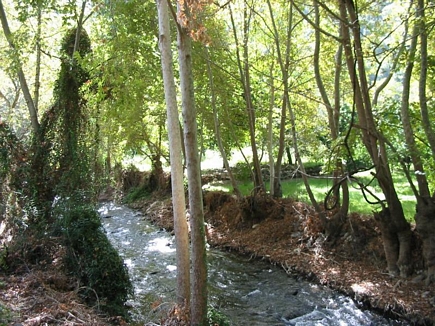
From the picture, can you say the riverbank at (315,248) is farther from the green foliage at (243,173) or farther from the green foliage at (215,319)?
the green foliage at (215,319)

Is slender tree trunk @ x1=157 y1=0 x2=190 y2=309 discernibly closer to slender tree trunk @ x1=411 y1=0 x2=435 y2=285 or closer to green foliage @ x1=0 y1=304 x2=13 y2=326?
green foliage @ x1=0 y1=304 x2=13 y2=326

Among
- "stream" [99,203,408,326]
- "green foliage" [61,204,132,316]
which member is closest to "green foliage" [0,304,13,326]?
"green foliage" [61,204,132,316]

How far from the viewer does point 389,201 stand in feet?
22.7

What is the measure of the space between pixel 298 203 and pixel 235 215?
2291 mm

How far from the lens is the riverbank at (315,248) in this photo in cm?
629

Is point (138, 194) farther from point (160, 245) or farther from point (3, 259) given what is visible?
point (3, 259)

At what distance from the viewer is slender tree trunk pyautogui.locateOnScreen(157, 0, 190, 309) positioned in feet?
16.2

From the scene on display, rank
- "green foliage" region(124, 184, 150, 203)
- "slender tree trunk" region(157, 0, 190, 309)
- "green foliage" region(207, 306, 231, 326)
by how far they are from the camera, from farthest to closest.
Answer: "green foliage" region(124, 184, 150, 203) → "green foliage" region(207, 306, 231, 326) → "slender tree trunk" region(157, 0, 190, 309)

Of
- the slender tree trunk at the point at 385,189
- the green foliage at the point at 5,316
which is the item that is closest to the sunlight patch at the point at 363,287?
the slender tree trunk at the point at 385,189

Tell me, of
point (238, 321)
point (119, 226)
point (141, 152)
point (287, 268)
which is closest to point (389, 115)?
point (287, 268)

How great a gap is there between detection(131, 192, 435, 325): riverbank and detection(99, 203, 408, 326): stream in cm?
26

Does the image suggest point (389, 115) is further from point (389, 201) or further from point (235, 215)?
point (235, 215)

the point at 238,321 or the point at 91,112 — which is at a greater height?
the point at 91,112

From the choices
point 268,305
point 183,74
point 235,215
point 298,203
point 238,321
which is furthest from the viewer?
point 235,215
